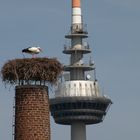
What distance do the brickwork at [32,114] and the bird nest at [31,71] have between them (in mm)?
1260

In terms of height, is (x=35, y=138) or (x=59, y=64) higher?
(x=59, y=64)

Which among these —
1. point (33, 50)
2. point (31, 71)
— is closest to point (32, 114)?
point (31, 71)

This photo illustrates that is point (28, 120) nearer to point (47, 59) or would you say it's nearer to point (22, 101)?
point (22, 101)

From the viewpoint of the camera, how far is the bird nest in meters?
82.2

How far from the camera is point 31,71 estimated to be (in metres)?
81.8

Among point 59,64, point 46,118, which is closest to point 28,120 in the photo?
point 46,118

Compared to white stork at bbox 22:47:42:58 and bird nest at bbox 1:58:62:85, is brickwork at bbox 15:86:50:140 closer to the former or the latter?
bird nest at bbox 1:58:62:85

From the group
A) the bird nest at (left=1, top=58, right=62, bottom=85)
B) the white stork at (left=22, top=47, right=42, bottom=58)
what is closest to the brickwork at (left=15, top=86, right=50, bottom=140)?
the bird nest at (left=1, top=58, right=62, bottom=85)

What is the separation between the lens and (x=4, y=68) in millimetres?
84438

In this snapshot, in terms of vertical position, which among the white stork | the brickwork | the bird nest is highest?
the white stork

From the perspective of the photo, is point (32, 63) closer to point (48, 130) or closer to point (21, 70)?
point (21, 70)

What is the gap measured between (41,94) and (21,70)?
375 centimetres

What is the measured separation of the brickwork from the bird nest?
126 cm

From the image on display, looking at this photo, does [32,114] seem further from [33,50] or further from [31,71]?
[33,50]
